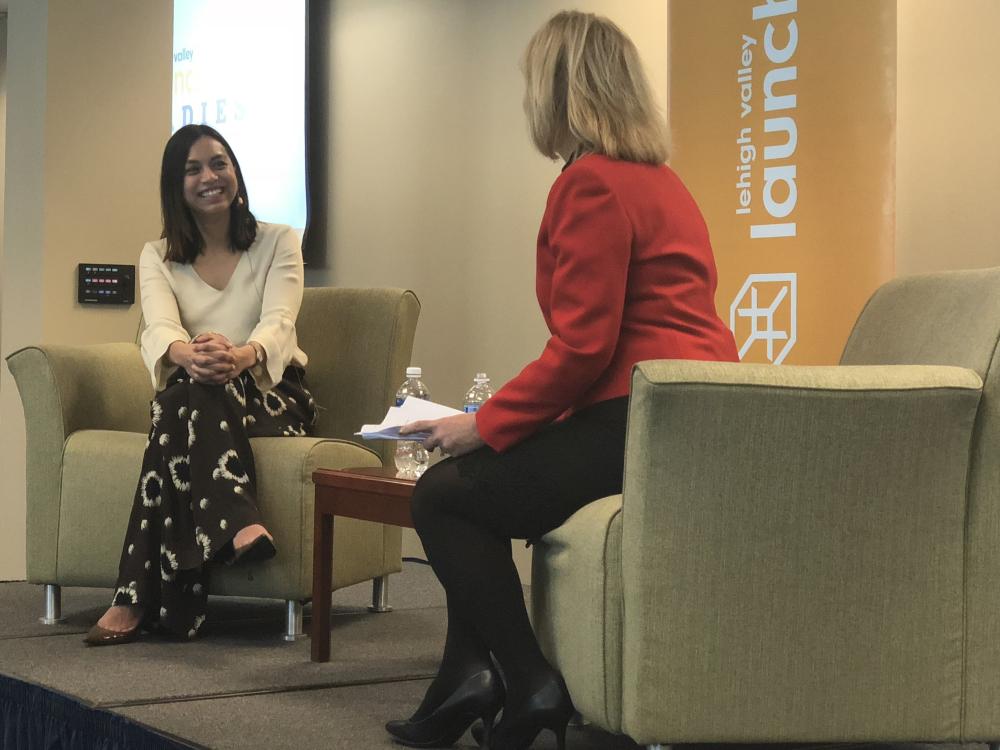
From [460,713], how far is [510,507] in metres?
0.37

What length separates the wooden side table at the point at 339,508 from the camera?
2691 mm

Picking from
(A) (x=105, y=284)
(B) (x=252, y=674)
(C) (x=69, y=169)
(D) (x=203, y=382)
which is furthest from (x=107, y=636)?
(C) (x=69, y=169)

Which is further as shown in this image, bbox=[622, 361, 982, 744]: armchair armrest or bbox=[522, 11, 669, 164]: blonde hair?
bbox=[522, 11, 669, 164]: blonde hair

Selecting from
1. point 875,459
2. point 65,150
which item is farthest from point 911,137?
point 65,150

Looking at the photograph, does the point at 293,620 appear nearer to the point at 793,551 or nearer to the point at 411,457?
the point at 411,457

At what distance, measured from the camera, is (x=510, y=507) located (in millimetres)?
2131

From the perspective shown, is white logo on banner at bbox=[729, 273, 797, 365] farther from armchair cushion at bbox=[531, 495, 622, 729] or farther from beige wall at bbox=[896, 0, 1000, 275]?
armchair cushion at bbox=[531, 495, 622, 729]

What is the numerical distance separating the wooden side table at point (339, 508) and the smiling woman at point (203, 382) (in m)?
0.19

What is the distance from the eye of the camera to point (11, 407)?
4871 mm

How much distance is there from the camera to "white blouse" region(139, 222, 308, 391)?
3465 millimetres

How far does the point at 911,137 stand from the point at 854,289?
594 millimetres

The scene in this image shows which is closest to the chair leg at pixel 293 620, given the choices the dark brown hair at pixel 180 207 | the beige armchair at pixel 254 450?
the beige armchair at pixel 254 450

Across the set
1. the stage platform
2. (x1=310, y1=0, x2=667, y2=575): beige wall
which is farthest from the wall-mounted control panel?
the stage platform

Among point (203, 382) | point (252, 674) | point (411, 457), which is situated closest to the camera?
point (252, 674)
